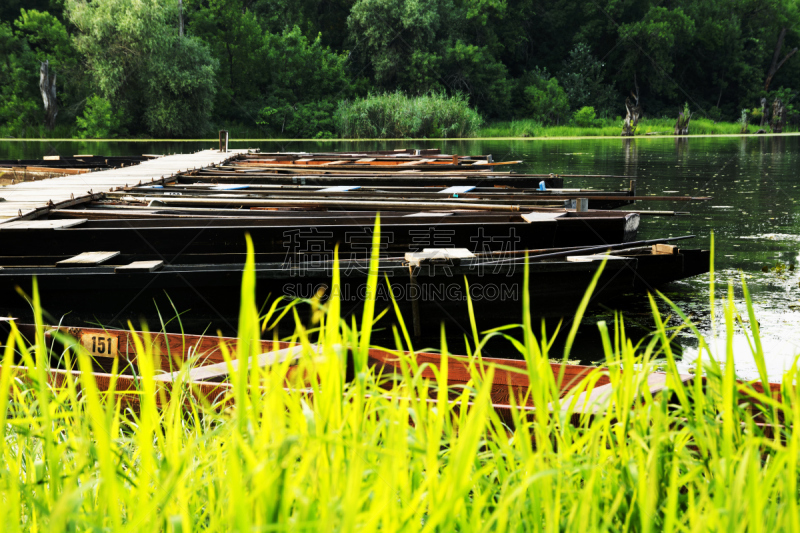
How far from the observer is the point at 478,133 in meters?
34.0

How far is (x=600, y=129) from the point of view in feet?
125

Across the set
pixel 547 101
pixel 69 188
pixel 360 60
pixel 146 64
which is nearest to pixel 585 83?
pixel 547 101

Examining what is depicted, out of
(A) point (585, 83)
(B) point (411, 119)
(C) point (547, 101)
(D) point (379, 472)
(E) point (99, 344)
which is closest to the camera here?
(D) point (379, 472)

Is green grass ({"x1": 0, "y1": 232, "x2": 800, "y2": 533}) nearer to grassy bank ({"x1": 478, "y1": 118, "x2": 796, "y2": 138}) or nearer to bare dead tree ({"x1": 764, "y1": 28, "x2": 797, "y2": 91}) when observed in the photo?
grassy bank ({"x1": 478, "y1": 118, "x2": 796, "y2": 138})

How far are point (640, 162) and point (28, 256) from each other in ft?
54.4

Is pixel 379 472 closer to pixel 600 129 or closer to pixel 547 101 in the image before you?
pixel 600 129

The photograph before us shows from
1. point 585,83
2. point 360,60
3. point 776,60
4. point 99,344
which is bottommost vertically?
point 99,344

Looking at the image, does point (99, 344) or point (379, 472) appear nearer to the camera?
point (379, 472)

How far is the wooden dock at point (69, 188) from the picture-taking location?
5719 mm

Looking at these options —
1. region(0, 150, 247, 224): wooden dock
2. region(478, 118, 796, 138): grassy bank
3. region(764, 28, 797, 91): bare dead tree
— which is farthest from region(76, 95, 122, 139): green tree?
region(764, 28, 797, 91): bare dead tree

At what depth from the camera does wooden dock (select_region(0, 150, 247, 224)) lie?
5.72m

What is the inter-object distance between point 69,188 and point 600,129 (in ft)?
113

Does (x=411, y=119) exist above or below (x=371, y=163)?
above

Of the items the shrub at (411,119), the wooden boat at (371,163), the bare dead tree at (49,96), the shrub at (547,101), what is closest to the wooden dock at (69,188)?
the wooden boat at (371,163)
